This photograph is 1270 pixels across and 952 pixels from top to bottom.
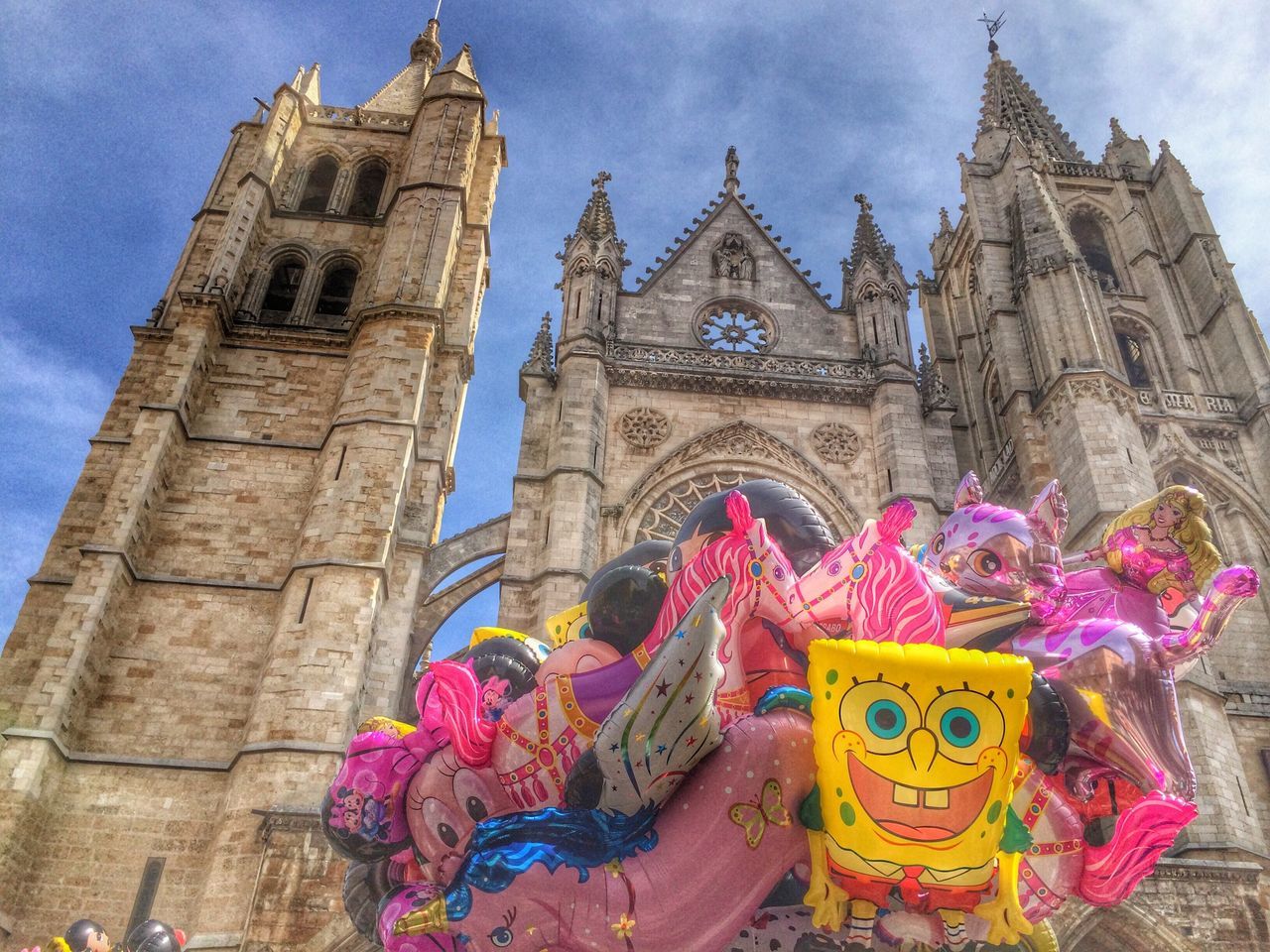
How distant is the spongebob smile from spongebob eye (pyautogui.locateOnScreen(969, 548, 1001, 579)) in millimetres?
1070

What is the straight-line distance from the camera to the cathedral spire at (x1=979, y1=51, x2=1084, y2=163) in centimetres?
2766

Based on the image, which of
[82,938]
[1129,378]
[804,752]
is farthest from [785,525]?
[1129,378]

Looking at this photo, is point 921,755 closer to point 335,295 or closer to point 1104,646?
point 1104,646

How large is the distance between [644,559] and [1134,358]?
2058 cm

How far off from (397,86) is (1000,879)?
2493cm

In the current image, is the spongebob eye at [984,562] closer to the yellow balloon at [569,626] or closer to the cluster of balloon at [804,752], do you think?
the cluster of balloon at [804,752]

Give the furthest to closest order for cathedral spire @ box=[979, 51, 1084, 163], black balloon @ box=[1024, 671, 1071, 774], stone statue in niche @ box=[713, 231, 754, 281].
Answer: cathedral spire @ box=[979, 51, 1084, 163]
stone statue in niche @ box=[713, 231, 754, 281]
black balloon @ box=[1024, 671, 1071, 774]

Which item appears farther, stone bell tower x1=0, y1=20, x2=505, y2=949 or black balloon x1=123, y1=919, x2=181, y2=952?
stone bell tower x1=0, y1=20, x2=505, y2=949

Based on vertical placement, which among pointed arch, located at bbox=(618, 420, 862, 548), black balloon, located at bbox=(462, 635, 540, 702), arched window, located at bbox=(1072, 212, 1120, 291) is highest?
arched window, located at bbox=(1072, 212, 1120, 291)

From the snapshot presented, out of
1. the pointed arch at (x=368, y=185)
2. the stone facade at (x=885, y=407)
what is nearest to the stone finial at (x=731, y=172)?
the stone facade at (x=885, y=407)

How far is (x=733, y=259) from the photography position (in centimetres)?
1881

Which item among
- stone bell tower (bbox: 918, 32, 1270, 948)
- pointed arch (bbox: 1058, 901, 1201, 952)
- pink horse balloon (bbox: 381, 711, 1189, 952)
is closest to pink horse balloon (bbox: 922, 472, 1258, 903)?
pink horse balloon (bbox: 381, 711, 1189, 952)

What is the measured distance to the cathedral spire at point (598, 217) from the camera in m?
17.9

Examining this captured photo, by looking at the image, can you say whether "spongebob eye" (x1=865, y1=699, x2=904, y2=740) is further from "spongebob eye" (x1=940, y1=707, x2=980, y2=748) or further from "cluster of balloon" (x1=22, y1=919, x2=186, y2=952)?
"cluster of balloon" (x1=22, y1=919, x2=186, y2=952)
